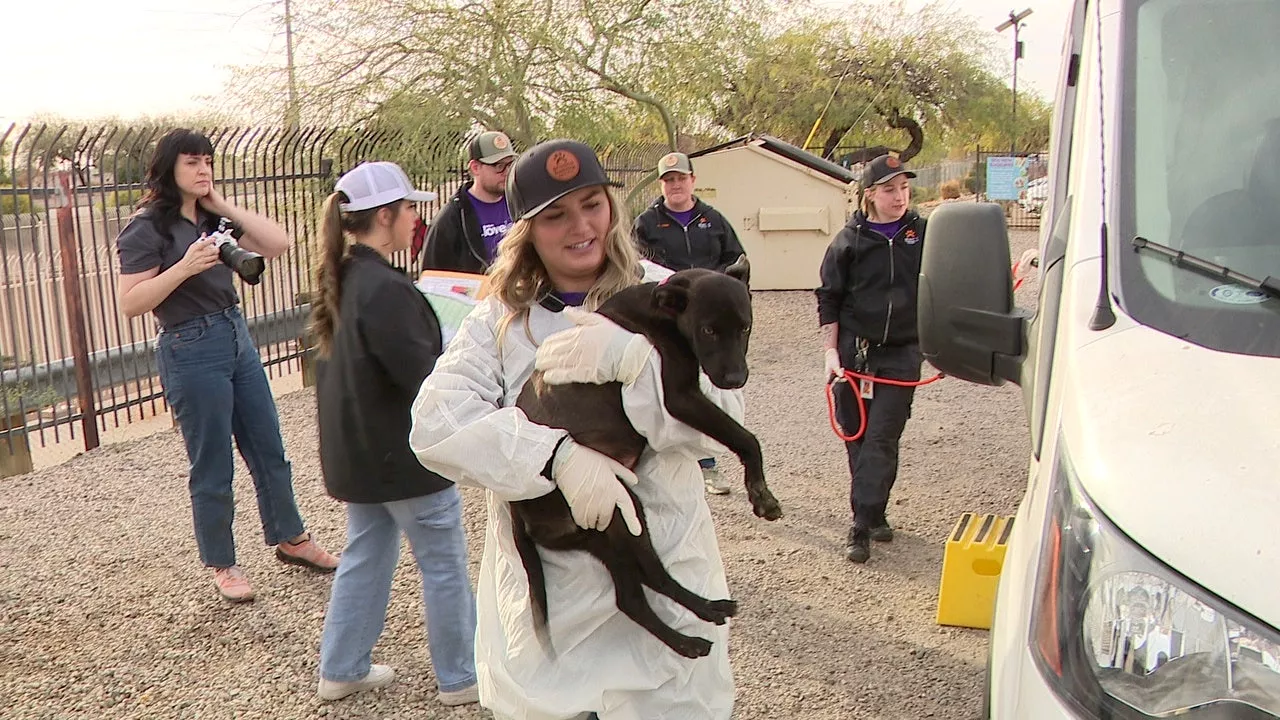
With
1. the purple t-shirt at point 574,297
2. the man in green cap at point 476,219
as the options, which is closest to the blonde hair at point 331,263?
the purple t-shirt at point 574,297

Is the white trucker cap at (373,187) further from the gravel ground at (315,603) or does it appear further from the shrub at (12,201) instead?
the shrub at (12,201)

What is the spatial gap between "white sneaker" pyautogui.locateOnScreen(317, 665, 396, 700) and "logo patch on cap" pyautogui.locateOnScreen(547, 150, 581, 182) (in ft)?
8.53

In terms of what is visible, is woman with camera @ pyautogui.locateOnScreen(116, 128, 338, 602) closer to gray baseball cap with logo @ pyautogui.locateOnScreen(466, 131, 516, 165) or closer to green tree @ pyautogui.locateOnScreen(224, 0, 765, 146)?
gray baseball cap with logo @ pyautogui.locateOnScreen(466, 131, 516, 165)

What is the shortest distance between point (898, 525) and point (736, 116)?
18.6m

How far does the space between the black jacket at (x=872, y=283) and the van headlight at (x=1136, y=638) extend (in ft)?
12.8

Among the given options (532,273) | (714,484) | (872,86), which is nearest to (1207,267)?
(532,273)

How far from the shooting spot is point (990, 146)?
139 ft

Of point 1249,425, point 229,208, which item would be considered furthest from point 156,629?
point 1249,425

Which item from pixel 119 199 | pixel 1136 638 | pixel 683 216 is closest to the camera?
pixel 1136 638

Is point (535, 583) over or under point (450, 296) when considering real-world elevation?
under

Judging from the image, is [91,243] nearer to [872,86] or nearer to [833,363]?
[833,363]

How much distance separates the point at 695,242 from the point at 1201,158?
178 inches

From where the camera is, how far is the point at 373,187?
12.7 ft

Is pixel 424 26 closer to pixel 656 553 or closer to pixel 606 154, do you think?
pixel 606 154
